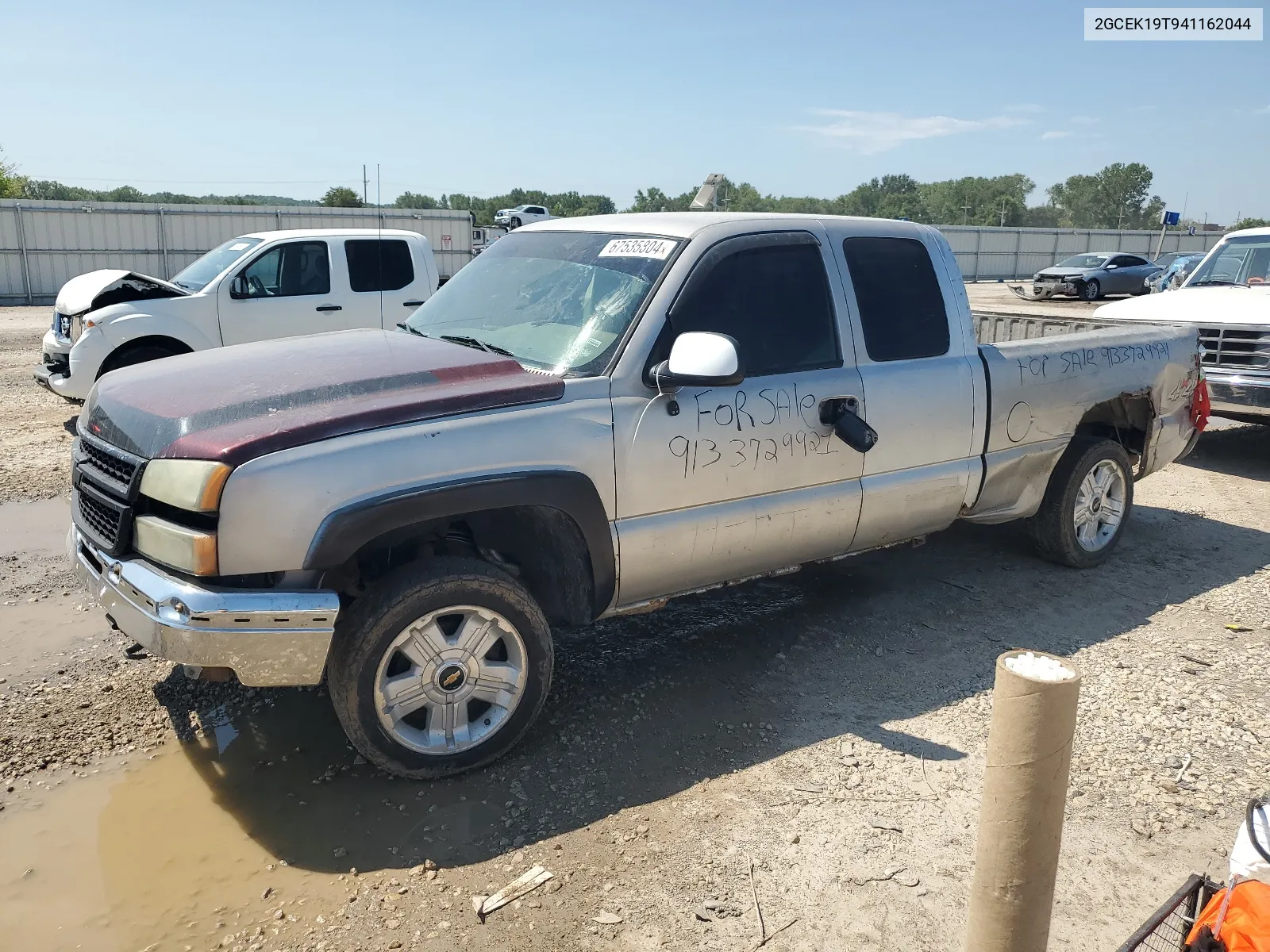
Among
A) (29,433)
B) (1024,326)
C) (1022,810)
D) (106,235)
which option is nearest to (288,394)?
(1022,810)

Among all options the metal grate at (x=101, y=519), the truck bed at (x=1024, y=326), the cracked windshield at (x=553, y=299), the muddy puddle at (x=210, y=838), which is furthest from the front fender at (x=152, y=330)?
the truck bed at (x=1024, y=326)

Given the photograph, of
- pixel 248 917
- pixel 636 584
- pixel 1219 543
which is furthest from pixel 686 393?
pixel 1219 543

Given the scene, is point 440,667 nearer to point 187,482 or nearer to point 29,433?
point 187,482

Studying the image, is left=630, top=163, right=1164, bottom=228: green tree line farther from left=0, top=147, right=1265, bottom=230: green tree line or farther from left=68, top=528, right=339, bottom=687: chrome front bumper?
left=68, top=528, right=339, bottom=687: chrome front bumper

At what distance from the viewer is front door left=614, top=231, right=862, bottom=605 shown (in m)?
3.82

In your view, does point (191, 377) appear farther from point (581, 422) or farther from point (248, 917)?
point (248, 917)

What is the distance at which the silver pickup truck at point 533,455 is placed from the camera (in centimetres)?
314

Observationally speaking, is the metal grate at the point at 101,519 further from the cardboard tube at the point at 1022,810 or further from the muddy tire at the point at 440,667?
the cardboard tube at the point at 1022,810

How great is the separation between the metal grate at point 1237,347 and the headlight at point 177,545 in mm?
8241

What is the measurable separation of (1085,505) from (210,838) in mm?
4930

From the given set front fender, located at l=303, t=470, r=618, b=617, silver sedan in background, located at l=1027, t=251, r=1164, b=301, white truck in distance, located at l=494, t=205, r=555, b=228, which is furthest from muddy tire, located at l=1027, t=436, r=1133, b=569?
white truck in distance, located at l=494, t=205, r=555, b=228

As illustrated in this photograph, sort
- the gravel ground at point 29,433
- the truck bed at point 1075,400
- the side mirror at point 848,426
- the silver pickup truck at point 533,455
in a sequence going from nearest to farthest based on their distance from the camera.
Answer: the silver pickup truck at point 533,455, the side mirror at point 848,426, the truck bed at point 1075,400, the gravel ground at point 29,433

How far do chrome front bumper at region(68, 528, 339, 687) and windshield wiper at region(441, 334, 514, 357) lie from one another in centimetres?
130

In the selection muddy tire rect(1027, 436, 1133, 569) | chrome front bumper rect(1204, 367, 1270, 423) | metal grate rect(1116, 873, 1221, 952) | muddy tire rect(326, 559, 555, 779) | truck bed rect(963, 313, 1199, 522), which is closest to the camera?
metal grate rect(1116, 873, 1221, 952)
